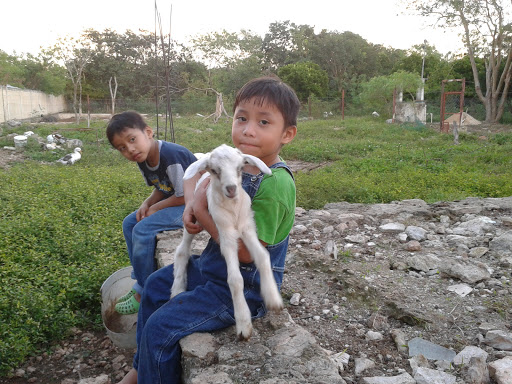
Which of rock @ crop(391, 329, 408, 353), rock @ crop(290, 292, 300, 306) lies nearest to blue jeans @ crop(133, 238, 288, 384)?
rock @ crop(290, 292, 300, 306)

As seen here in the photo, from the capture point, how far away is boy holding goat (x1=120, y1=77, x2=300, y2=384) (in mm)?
1989

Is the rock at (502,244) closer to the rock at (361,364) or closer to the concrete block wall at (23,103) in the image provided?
the rock at (361,364)

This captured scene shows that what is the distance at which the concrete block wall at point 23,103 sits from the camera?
23.7m

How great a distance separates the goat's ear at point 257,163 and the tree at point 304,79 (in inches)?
1116

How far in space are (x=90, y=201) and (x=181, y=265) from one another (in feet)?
13.5

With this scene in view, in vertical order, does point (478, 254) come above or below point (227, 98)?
below

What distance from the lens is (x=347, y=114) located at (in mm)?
27406

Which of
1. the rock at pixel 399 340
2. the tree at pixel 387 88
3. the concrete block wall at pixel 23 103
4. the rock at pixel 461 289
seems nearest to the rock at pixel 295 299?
the rock at pixel 399 340

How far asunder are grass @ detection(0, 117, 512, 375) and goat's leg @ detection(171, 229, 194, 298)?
142 centimetres

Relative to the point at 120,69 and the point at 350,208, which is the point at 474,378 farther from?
the point at 120,69

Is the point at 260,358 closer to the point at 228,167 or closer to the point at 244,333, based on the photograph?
the point at 244,333

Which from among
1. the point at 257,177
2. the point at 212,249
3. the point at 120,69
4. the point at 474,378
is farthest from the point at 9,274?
the point at 120,69

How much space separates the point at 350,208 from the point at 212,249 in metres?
3.85

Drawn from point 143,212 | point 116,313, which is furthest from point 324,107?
point 116,313
